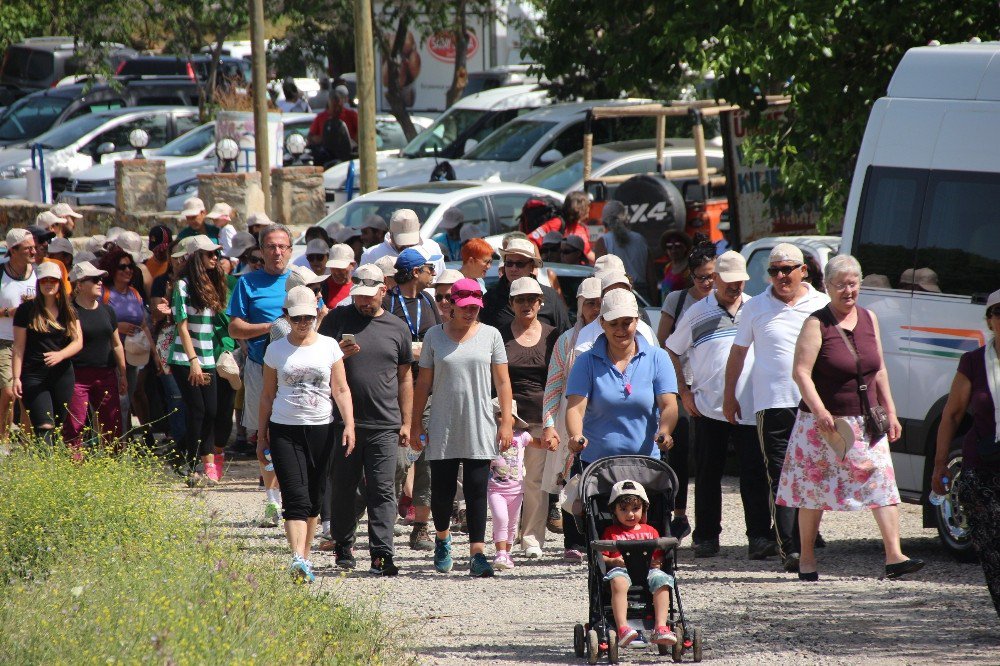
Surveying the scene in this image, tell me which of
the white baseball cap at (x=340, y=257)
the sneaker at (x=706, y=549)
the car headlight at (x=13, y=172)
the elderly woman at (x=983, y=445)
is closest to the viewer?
the elderly woman at (x=983, y=445)

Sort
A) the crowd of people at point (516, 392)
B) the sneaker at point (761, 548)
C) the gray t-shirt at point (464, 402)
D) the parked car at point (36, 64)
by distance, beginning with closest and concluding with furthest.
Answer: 1. the crowd of people at point (516, 392)
2. the gray t-shirt at point (464, 402)
3. the sneaker at point (761, 548)
4. the parked car at point (36, 64)

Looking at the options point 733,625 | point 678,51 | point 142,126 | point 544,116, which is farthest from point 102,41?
point 733,625

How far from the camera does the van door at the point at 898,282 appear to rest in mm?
9055

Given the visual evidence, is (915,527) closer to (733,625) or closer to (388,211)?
(733,625)

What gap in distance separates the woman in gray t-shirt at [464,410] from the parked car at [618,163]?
31.9 ft

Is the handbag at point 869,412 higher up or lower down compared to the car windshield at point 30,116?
higher up

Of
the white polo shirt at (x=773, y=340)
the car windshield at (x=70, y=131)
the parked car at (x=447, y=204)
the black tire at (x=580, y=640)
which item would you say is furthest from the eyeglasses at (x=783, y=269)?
the car windshield at (x=70, y=131)

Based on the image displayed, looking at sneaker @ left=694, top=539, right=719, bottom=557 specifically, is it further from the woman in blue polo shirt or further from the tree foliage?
the tree foliage

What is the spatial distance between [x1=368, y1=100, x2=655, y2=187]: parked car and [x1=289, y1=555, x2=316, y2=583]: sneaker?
481 inches

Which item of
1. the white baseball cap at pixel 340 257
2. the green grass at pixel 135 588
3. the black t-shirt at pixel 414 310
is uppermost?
the white baseball cap at pixel 340 257

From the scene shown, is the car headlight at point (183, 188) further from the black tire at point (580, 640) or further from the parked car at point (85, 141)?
the black tire at point (580, 640)

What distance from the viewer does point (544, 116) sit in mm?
21703

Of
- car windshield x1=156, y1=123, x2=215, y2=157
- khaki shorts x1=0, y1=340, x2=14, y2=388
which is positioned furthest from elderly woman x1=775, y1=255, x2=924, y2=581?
car windshield x1=156, y1=123, x2=215, y2=157

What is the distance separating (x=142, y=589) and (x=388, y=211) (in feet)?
30.4
